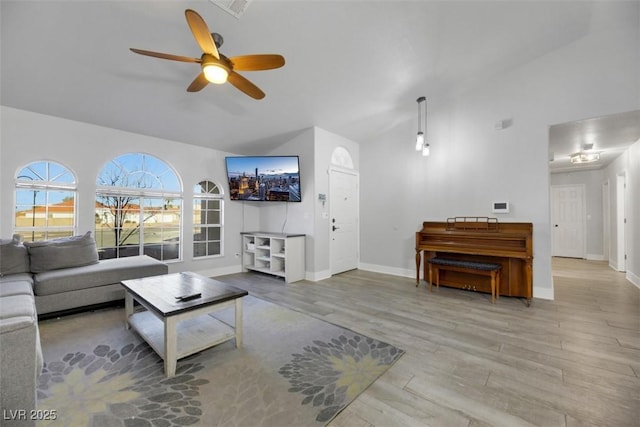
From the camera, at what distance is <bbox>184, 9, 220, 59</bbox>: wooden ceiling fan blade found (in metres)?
1.75

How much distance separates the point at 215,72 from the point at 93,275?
2.86 m

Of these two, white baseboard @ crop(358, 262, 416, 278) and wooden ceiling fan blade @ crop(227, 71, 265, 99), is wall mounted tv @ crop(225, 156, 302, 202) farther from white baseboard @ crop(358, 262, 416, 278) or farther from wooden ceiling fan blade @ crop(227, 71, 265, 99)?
white baseboard @ crop(358, 262, 416, 278)

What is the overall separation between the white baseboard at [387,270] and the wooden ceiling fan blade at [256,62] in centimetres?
421

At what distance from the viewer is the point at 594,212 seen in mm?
6852

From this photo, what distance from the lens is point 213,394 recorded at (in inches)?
69.6

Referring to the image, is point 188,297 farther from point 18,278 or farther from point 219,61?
point 18,278

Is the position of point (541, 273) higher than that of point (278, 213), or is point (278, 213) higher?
point (278, 213)

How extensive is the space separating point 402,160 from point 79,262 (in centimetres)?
537

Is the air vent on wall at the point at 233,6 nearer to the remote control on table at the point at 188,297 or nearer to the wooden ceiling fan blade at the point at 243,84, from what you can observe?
the wooden ceiling fan blade at the point at 243,84

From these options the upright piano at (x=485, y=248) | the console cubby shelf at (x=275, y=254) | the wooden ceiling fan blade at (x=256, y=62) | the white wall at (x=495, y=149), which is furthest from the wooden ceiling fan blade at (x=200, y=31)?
the upright piano at (x=485, y=248)

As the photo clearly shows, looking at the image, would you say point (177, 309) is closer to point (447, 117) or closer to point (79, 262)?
point (79, 262)

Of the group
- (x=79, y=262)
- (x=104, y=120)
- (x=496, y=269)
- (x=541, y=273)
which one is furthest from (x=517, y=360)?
(x=104, y=120)

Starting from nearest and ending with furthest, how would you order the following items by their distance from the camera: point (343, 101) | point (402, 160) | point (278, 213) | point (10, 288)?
point (10, 288)
point (343, 101)
point (402, 160)
point (278, 213)

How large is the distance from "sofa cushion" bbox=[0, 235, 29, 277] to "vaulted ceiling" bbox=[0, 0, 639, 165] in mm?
1725
